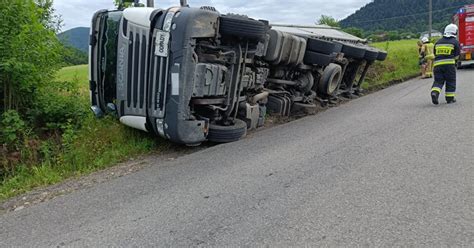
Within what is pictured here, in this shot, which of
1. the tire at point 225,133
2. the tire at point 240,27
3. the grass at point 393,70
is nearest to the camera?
the tire at point 240,27

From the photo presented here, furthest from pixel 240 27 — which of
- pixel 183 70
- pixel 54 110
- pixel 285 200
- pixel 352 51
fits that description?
pixel 352 51

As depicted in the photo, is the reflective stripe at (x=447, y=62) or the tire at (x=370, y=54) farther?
the tire at (x=370, y=54)

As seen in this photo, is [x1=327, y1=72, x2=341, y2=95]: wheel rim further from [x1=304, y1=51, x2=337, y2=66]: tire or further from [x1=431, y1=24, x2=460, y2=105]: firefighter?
[x1=431, y1=24, x2=460, y2=105]: firefighter

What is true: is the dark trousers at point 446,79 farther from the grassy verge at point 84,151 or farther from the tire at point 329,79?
the grassy verge at point 84,151

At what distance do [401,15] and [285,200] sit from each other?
7420 cm

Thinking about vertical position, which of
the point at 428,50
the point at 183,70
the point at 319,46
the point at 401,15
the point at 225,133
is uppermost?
the point at 401,15

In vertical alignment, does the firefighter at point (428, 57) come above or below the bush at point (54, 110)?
above

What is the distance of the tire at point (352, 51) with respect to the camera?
10116mm

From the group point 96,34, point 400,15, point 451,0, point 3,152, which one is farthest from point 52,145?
point 400,15

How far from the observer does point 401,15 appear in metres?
70.9

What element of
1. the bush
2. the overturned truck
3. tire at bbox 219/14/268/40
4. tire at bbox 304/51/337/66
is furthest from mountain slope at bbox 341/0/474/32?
the bush

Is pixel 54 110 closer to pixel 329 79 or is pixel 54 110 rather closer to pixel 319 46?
pixel 319 46

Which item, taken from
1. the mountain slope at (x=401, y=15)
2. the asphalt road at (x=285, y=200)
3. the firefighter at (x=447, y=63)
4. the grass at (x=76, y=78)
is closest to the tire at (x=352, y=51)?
the firefighter at (x=447, y=63)

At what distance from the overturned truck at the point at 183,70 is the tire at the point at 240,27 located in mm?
13
